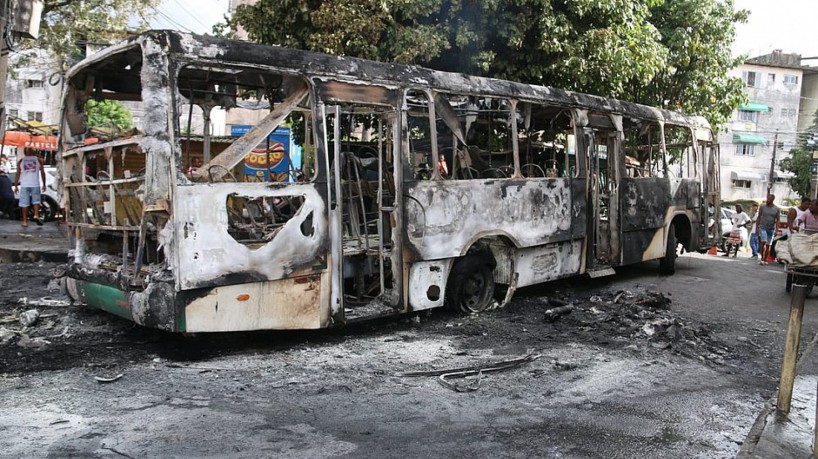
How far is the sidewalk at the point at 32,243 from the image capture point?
30.5 ft

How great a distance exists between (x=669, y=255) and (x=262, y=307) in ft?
25.5

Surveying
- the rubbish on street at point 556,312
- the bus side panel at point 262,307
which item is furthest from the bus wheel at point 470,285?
the bus side panel at point 262,307

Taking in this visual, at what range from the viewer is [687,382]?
493 cm

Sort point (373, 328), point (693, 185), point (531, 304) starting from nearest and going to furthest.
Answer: point (373, 328), point (531, 304), point (693, 185)

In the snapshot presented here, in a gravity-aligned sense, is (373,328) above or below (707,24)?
below

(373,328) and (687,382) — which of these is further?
(373,328)

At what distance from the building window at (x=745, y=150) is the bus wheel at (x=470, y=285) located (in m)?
43.3

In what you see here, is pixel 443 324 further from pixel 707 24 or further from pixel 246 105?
pixel 707 24

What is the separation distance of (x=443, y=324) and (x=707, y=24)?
10588mm

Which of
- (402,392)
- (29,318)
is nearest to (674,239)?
(402,392)

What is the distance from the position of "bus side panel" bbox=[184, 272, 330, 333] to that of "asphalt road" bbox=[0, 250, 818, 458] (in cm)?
30

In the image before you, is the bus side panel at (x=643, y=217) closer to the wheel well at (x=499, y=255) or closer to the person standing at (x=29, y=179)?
the wheel well at (x=499, y=255)

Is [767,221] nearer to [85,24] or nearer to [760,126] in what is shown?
[85,24]

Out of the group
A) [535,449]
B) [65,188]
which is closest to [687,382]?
[535,449]
